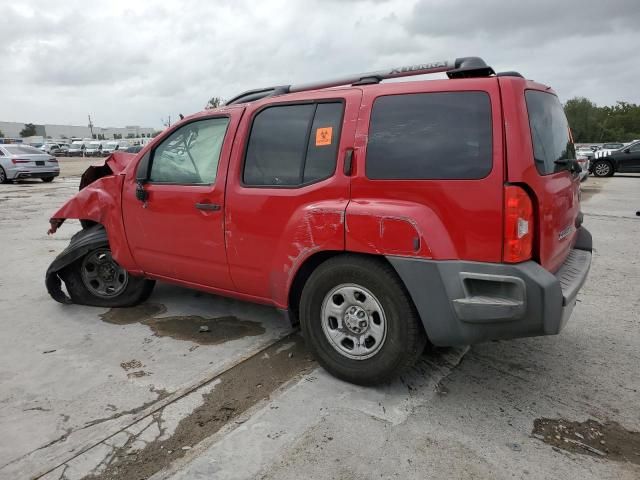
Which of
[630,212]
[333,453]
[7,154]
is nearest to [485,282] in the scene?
[333,453]

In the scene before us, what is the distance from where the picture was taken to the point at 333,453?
235 cm

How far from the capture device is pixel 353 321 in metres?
2.88

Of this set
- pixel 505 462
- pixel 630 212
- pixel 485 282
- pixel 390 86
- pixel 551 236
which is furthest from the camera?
pixel 630 212

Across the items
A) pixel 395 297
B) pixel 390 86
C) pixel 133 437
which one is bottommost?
pixel 133 437

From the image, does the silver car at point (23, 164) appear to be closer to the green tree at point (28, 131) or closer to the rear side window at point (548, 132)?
the rear side window at point (548, 132)

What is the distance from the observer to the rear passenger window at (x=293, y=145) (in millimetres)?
2971

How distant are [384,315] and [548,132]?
143 cm

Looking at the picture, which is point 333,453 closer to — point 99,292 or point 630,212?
point 99,292

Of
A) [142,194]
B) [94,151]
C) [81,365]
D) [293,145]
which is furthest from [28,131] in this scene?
[293,145]

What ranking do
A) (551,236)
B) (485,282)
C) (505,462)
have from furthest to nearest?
(551,236)
(485,282)
(505,462)

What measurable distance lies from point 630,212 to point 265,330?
9232mm

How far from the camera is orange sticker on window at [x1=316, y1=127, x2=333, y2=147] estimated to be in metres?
2.97

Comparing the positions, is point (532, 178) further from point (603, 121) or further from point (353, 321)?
point (603, 121)

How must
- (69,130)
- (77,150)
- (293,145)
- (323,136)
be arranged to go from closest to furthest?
1. (323,136)
2. (293,145)
3. (77,150)
4. (69,130)
